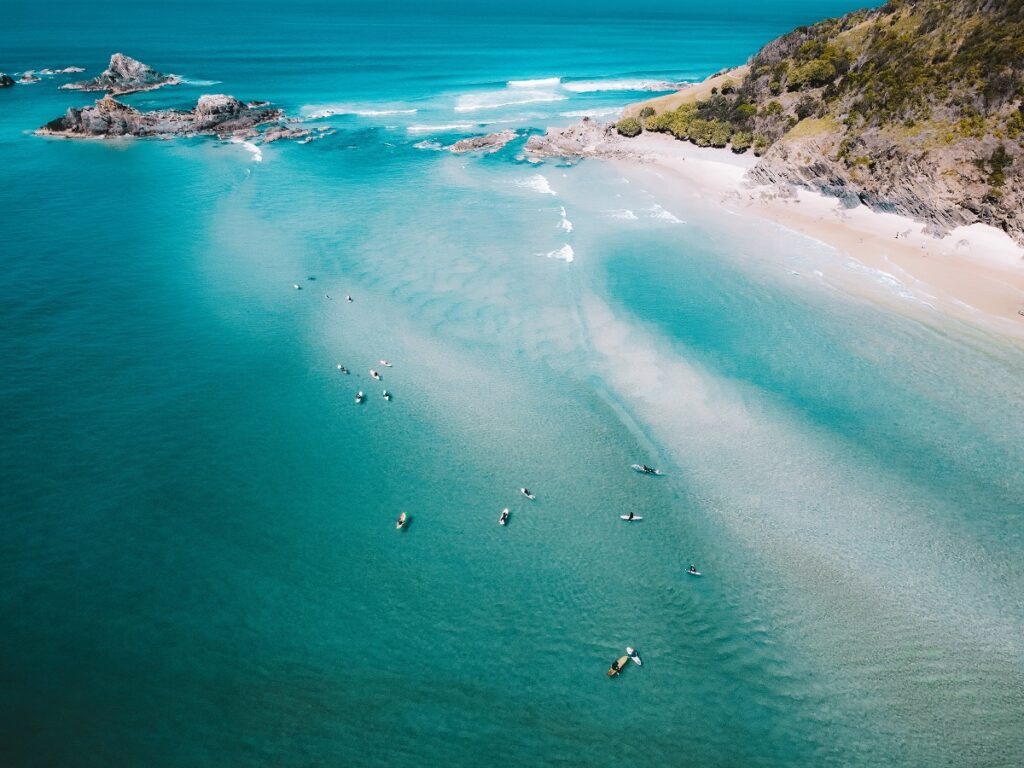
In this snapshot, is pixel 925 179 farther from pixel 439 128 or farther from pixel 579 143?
pixel 439 128

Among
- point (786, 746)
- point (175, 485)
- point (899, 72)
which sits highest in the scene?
point (899, 72)

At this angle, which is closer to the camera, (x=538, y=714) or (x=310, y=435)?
(x=538, y=714)

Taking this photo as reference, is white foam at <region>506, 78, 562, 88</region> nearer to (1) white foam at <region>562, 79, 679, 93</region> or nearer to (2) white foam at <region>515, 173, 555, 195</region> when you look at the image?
(1) white foam at <region>562, 79, 679, 93</region>

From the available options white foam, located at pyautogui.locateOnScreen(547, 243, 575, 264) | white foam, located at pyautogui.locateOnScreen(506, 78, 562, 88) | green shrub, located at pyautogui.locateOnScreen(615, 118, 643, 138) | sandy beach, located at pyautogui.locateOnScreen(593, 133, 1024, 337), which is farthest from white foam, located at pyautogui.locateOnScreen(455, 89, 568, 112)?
white foam, located at pyautogui.locateOnScreen(547, 243, 575, 264)

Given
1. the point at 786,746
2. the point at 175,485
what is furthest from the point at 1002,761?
the point at 175,485

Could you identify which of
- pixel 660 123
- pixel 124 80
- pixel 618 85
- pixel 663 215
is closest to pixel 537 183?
pixel 663 215

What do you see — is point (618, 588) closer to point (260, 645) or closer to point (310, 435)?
point (260, 645)
